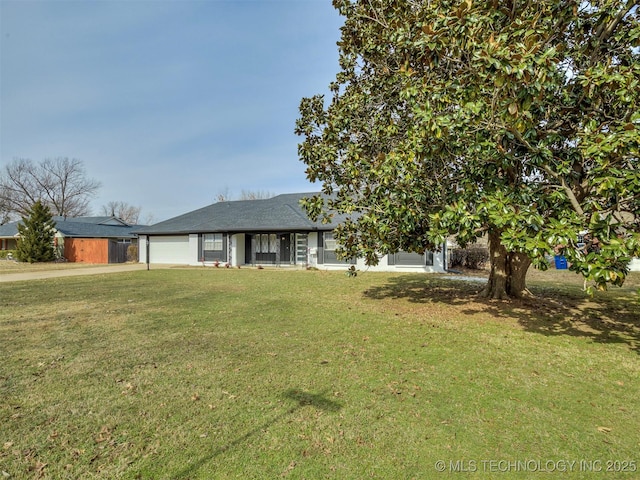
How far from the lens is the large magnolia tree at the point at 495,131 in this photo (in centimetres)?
467

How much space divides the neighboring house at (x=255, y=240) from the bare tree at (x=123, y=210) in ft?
167

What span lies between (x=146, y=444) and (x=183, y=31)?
44.7 feet

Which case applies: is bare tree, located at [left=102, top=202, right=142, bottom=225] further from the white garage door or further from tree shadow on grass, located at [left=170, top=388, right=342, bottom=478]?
tree shadow on grass, located at [left=170, top=388, right=342, bottom=478]

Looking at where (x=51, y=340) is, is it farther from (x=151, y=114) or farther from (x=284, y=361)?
(x=151, y=114)

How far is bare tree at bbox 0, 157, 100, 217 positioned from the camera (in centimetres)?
4378

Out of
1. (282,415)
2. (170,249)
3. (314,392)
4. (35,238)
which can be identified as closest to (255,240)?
(170,249)

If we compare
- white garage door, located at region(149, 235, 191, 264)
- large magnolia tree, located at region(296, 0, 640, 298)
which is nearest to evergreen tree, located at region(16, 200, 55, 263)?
white garage door, located at region(149, 235, 191, 264)

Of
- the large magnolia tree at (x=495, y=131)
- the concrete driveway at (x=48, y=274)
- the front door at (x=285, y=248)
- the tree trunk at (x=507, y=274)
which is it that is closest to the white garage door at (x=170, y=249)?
the concrete driveway at (x=48, y=274)

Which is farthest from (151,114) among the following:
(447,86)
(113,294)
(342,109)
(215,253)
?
(447,86)

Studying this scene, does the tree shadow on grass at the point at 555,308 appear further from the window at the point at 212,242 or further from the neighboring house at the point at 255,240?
the window at the point at 212,242

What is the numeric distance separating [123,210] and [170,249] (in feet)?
179

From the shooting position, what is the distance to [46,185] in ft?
149

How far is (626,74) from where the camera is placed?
16.5 ft

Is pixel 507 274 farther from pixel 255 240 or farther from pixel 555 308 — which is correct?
pixel 255 240
